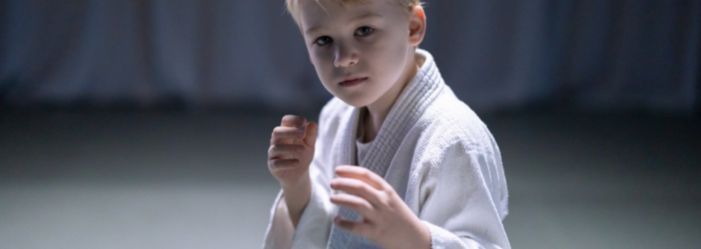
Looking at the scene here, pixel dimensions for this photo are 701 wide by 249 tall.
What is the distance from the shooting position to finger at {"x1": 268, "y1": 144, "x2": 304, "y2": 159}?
97cm

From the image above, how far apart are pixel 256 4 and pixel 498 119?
787 mm

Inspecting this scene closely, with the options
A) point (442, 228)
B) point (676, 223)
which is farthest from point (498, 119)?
point (442, 228)

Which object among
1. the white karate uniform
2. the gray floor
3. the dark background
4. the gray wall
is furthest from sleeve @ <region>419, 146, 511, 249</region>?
the gray wall

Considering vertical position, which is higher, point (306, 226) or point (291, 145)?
point (291, 145)

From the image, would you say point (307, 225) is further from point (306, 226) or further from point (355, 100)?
point (355, 100)

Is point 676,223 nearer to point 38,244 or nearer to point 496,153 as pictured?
point 496,153

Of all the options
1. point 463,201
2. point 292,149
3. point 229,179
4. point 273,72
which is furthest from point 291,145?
point 273,72

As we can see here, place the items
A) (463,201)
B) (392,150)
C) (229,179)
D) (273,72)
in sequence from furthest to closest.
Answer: (273,72) < (229,179) < (392,150) < (463,201)

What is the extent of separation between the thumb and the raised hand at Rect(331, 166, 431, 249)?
185 mm

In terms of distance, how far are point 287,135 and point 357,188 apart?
219mm

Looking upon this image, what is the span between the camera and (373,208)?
77 cm

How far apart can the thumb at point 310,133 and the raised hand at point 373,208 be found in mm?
185

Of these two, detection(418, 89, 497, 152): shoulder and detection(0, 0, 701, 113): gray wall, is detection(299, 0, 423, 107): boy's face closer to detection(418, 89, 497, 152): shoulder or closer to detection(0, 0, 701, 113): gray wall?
detection(418, 89, 497, 152): shoulder

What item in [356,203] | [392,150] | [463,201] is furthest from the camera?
[392,150]
